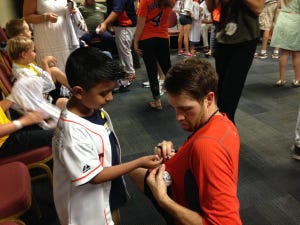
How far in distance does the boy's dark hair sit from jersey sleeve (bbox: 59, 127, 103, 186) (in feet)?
0.55

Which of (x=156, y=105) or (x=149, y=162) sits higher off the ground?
(x=149, y=162)

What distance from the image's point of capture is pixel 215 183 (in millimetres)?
821

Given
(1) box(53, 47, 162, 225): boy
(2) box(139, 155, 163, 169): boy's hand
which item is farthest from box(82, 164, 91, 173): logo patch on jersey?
(2) box(139, 155, 163, 169): boy's hand

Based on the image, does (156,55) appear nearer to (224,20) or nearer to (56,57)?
(56,57)

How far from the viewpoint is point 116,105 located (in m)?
3.55

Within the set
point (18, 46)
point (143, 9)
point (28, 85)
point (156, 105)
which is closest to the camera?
point (28, 85)

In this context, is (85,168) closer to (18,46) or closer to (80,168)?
(80,168)

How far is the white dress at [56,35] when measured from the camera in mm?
2654

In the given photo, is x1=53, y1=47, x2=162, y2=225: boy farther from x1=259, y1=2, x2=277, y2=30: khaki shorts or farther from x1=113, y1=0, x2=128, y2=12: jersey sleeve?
x1=259, y1=2, x2=277, y2=30: khaki shorts

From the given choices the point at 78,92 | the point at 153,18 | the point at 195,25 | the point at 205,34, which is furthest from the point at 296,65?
the point at 78,92

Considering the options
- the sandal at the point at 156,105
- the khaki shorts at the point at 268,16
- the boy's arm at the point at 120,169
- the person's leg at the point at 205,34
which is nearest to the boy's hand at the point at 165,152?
the boy's arm at the point at 120,169

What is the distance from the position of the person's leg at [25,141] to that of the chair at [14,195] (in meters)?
0.20

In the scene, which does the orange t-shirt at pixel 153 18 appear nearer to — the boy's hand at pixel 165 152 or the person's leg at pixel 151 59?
the person's leg at pixel 151 59

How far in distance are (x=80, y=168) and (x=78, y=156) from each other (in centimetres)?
4
